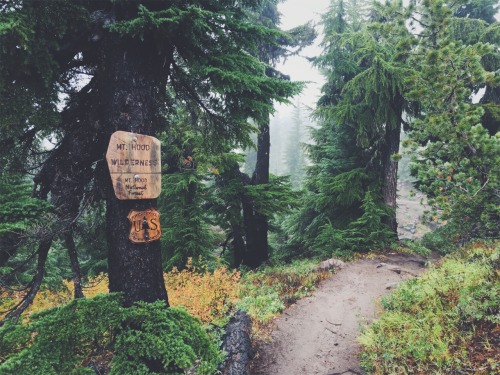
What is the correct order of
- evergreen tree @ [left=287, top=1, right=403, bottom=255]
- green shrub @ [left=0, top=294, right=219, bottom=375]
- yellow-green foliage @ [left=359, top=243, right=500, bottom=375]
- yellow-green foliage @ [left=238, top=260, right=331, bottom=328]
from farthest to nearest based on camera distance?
evergreen tree @ [left=287, top=1, right=403, bottom=255]
yellow-green foliage @ [left=238, top=260, right=331, bottom=328]
yellow-green foliage @ [left=359, top=243, right=500, bottom=375]
green shrub @ [left=0, top=294, right=219, bottom=375]

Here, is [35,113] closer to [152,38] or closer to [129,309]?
[152,38]

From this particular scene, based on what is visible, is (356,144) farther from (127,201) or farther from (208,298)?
(127,201)

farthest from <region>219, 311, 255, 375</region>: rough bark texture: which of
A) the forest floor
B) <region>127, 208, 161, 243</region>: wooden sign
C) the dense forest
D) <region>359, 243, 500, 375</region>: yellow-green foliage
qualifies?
<region>127, 208, 161, 243</region>: wooden sign

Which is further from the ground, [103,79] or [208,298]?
[103,79]

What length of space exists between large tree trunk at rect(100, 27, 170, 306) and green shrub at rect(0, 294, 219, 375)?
297 mm

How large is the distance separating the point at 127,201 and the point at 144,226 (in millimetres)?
382

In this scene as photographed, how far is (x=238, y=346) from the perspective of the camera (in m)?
5.82

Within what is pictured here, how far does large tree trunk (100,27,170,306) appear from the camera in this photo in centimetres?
350

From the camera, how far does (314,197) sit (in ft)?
52.5

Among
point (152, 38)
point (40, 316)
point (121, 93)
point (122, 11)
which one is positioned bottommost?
point (40, 316)

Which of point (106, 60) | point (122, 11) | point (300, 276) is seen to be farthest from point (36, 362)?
point (300, 276)

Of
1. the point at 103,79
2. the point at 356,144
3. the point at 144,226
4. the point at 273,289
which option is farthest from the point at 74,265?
the point at 356,144

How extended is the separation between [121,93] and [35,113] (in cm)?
109

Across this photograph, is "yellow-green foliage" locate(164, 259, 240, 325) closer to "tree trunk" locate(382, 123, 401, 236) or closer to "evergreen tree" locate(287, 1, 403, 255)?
"evergreen tree" locate(287, 1, 403, 255)
